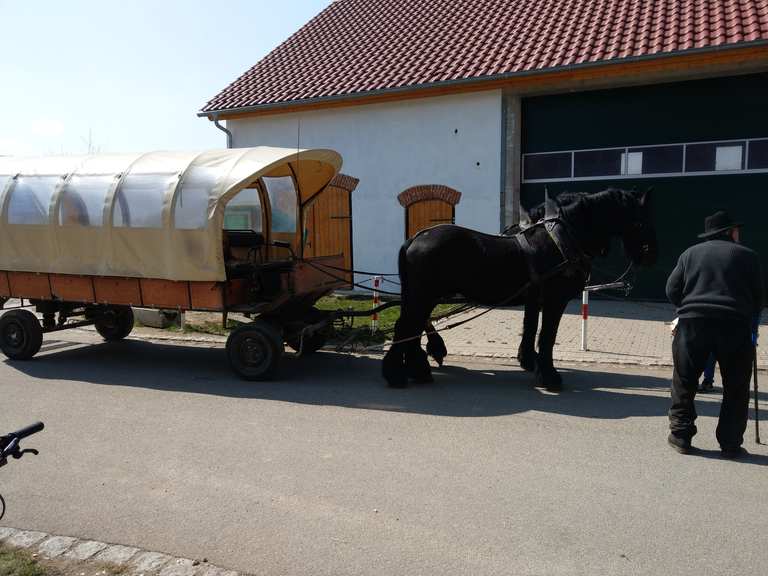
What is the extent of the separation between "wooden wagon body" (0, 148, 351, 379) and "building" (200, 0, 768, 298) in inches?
116

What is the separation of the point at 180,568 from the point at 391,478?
1.55 metres

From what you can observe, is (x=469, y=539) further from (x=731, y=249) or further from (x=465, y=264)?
(x=465, y=264)

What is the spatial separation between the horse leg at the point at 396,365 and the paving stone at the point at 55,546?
3696 mm

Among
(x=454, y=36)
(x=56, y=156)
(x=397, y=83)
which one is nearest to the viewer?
(x=56, y=156)

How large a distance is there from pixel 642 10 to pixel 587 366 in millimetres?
8707

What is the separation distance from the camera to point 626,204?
255 inches

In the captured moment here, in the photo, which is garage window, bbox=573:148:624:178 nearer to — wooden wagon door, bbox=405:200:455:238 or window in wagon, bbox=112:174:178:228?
wooden wagon door, bbox=405:200:455:238

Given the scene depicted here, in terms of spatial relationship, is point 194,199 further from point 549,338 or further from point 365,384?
point 549,338

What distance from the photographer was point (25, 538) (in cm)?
361

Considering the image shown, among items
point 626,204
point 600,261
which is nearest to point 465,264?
point 626,204

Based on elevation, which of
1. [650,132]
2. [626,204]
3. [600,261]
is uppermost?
[650,132]

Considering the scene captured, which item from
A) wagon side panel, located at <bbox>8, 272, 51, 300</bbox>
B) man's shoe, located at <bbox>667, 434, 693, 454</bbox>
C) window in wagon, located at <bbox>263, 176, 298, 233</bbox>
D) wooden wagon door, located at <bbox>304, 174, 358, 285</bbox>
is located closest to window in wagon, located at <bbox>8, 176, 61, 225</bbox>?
wagon side panel, located at <bbox>8, 272, 51, 300</bbox>

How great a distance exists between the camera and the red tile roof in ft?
38.2

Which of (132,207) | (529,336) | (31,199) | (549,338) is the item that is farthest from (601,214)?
(31,199)
